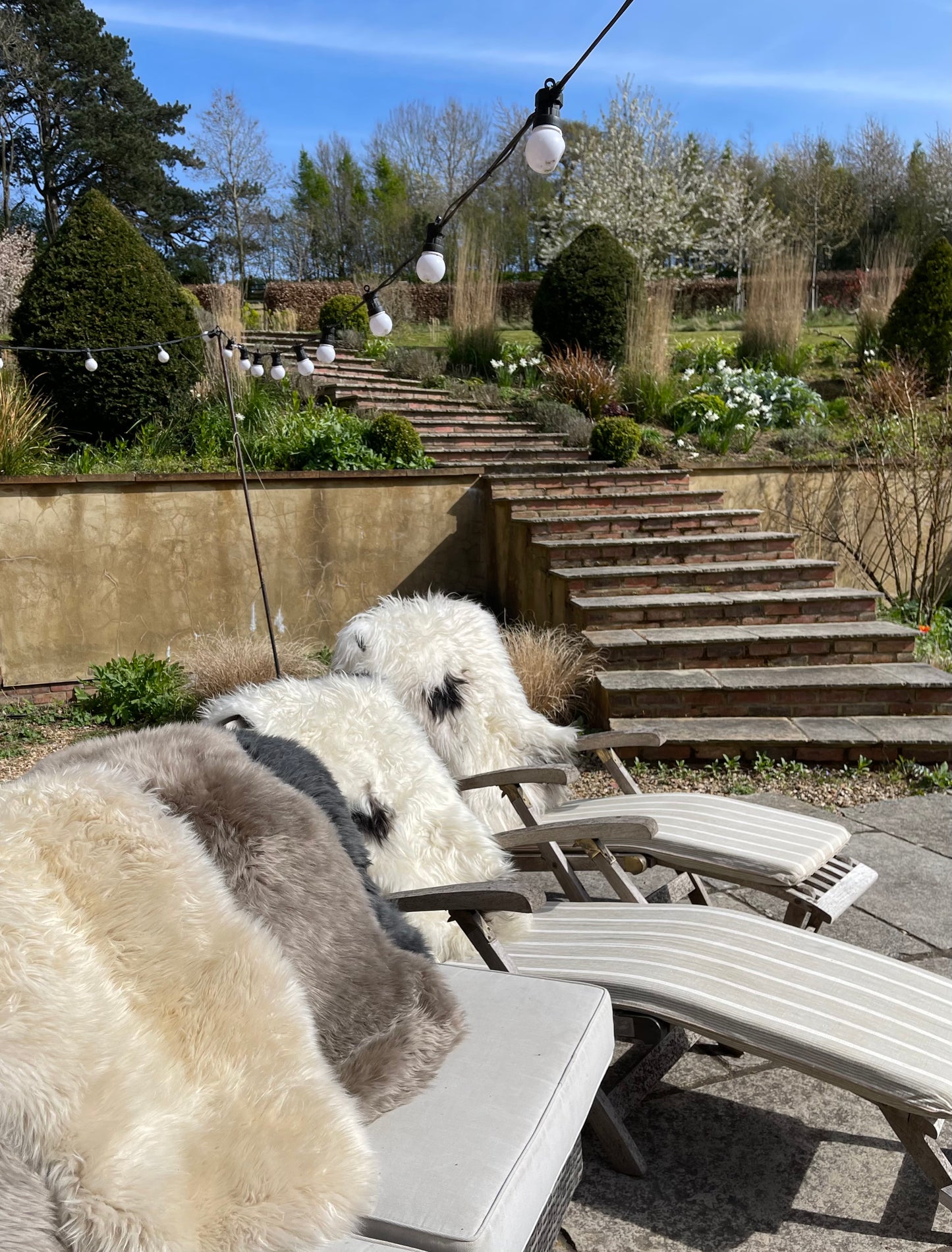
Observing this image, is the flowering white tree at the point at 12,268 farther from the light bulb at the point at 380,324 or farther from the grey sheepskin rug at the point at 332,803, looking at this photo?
the grey sheepskin rug at the point at 332,803

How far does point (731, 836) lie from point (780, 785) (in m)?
2.00

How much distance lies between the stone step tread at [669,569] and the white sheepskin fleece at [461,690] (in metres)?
2.85

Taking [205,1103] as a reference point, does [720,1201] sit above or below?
below

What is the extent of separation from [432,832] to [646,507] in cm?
555

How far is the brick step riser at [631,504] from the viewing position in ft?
24.6

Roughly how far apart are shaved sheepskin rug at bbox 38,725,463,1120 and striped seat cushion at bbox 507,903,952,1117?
46 centimetres

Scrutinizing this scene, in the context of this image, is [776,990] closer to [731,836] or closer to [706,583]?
[731,836]

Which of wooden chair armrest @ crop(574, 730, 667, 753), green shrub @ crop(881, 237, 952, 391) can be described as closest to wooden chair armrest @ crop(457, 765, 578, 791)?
wooden chair armrest @ crop(574, 730, 667, 753)

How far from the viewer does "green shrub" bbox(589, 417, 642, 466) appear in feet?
27.6

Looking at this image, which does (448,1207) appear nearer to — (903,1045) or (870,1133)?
(903,1045)

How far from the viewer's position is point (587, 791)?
4.79 metres

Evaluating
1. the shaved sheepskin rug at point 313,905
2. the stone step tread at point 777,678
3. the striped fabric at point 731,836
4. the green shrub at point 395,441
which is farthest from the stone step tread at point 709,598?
the shaved sheepskin rug at point 313,905

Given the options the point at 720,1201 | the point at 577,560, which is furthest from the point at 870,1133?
the point at 577,560

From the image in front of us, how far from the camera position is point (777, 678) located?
5453 millimetres
